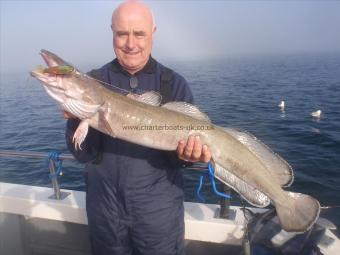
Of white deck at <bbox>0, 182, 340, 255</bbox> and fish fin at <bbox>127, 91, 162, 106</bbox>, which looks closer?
fish fin at <bbox>127, 91, 162, 106</bbox>

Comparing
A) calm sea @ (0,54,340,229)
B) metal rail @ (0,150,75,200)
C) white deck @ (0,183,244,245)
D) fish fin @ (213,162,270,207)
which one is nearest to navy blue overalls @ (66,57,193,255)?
fish fin @ (213,162,270,207)

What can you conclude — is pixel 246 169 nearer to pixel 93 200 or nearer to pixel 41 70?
pixel 93 200

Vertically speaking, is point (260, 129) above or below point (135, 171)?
below

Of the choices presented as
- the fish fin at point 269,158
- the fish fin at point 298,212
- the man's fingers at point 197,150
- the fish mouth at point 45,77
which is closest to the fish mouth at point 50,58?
the fish mouth at point 45,77

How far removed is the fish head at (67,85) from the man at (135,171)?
0.60 ft

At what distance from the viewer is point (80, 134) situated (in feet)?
11.5

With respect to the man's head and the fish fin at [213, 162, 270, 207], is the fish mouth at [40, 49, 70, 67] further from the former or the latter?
the fish fin at [213, 162, 270, 207]

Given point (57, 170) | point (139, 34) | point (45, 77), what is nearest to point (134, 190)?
point (45, 77)

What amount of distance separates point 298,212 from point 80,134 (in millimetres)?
2537

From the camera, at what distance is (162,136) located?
12.3 ft

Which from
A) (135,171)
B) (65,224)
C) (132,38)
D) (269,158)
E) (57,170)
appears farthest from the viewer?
(65,224)

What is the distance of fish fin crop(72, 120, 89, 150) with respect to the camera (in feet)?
11.4

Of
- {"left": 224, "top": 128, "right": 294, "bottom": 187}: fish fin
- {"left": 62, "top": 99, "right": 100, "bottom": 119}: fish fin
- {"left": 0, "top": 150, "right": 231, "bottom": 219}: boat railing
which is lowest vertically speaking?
{"left": 0, "top": 150, "right": 231, "bottom": 219}: boat railing

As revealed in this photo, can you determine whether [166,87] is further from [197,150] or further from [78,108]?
[78,108]
